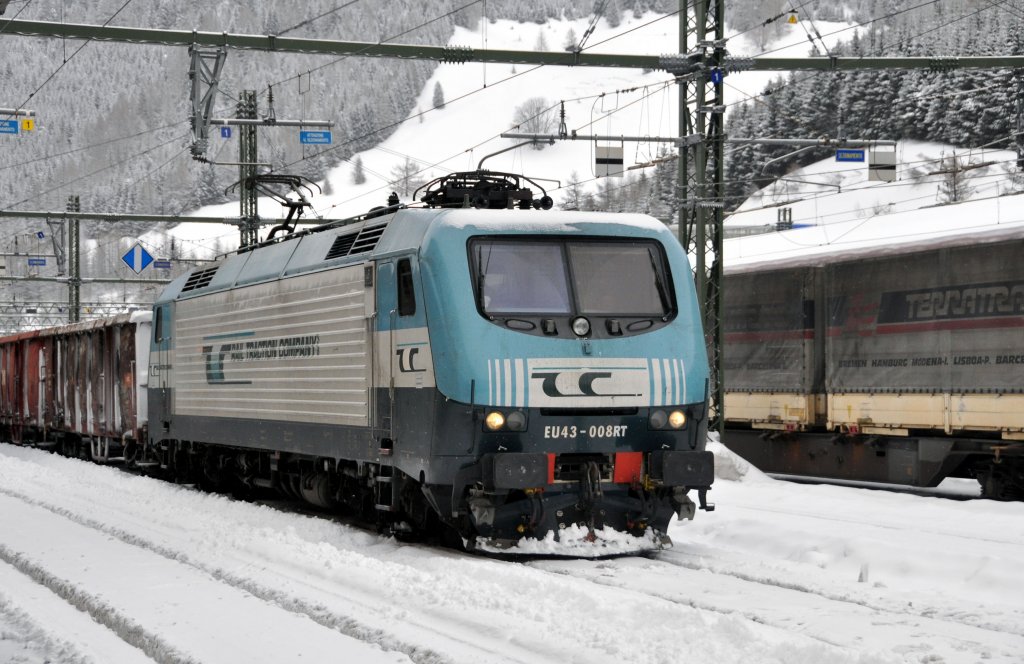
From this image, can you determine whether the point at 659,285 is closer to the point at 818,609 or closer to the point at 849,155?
the point at 818,609

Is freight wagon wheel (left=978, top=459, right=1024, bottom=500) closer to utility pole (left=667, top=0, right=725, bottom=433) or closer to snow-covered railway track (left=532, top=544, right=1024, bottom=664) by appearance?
utility pole (left=667, top=0, right=725, bottom=433)

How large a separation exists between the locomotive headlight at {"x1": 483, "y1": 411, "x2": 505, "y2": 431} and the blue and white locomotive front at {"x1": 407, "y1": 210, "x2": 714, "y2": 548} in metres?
0.01

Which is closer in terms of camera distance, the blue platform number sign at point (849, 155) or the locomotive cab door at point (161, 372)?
the locomotive cab door at point (161, 372)

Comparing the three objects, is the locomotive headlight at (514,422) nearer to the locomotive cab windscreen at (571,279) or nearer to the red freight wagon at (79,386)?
the locomotive cab windscreen at (571,279)

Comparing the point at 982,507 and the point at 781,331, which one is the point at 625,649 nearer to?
the point at 982,507

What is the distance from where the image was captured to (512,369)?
11.5m

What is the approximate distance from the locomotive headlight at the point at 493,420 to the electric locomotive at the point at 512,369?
0.5 inches

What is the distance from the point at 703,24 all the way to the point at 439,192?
7816 mm

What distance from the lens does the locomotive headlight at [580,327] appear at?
11797 mm

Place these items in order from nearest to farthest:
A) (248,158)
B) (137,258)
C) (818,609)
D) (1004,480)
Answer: (818,609) < (1004,480) < (248,158) < (137,258)

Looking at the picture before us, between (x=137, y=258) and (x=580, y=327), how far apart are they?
32415 millimetres

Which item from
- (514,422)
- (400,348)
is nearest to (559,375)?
(514,422)

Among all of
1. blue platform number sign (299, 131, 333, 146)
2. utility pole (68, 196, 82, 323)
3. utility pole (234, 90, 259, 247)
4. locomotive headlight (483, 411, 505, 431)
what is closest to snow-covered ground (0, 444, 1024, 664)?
locomotive headlight (483, 411, 505, 431)

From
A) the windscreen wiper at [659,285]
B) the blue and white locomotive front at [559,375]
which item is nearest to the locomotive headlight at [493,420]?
the blue and white locomotive front at [559,375]
